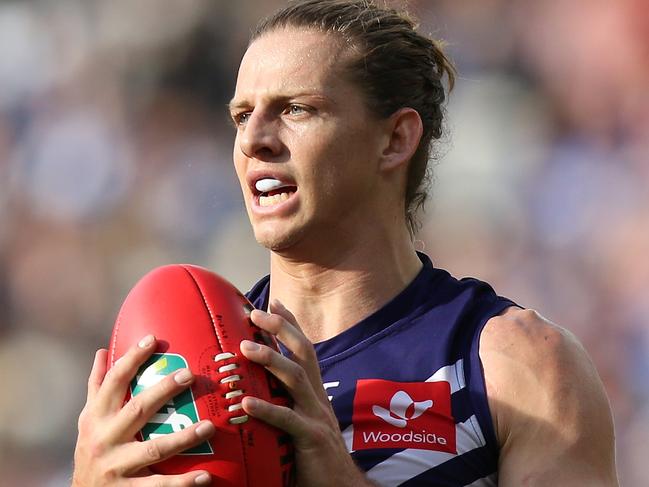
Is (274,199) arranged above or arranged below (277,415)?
above

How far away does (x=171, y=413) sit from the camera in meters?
2.09

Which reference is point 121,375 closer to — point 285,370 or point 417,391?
point 285,370

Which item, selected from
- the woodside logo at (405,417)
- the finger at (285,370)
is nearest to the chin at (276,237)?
the woodside logo at (405,417)

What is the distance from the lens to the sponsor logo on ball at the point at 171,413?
208 centimetres

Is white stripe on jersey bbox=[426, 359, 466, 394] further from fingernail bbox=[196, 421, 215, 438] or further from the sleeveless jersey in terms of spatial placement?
fingernail bbox=[196, 421, 215, 438]

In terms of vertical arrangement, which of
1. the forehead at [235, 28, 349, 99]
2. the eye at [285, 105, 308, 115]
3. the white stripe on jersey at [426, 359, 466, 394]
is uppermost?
the forehead at [235, 28, 349, 99]

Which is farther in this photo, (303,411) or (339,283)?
(339,283)

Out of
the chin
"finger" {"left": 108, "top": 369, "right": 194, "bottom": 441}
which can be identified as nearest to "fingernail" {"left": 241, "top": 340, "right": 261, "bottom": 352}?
"finger" {"left": 108, "top": 369, "right": 194, "bottom": 441}

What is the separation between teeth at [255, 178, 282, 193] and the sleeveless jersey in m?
0.40

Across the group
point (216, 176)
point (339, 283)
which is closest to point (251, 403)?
point (339, 283)

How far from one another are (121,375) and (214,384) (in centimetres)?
17

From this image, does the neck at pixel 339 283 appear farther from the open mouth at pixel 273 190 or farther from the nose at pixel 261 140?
the nose at pixel 261 140

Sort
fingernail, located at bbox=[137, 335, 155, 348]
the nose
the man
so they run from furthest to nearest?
1. the nose
2. the man
3. fingernail, located at bbox=[137, 335, 155, 348]

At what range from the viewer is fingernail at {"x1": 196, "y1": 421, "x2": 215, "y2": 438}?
2.03m
